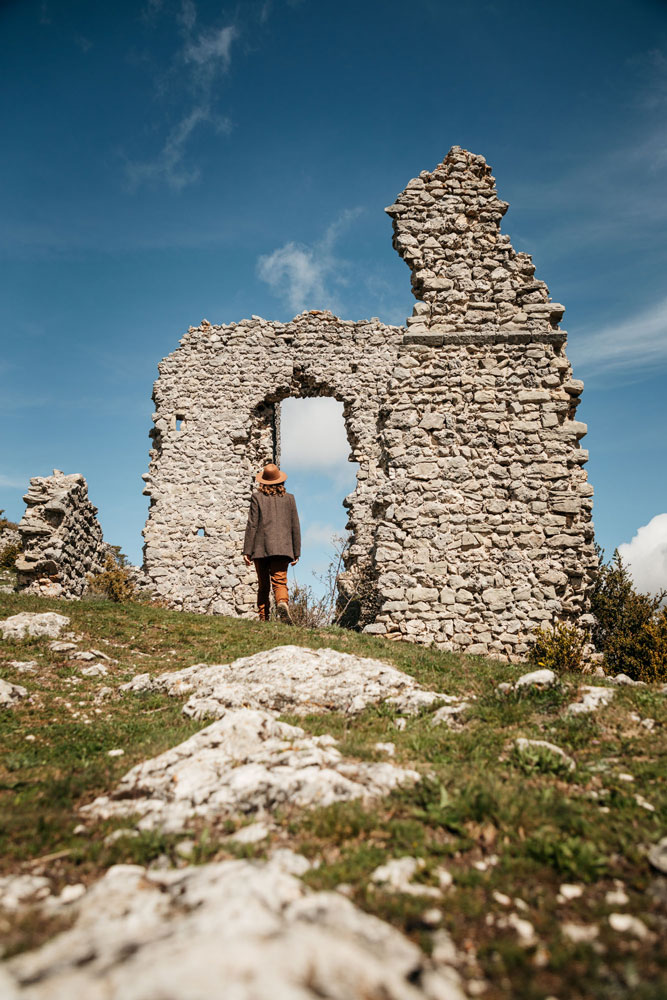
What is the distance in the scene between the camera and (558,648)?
670 cm

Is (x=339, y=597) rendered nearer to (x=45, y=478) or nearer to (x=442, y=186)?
(x=45, y=478)

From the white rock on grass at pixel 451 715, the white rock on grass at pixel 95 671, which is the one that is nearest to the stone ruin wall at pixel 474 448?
the white rock on grass at pixel 451 715

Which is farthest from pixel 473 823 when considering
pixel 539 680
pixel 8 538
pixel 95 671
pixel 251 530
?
pixel 8 538

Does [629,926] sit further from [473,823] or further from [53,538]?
[53,538]

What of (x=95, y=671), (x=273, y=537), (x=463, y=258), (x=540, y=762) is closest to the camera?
(x=540, y=762)

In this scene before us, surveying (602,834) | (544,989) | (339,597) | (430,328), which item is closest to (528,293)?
(430,328)

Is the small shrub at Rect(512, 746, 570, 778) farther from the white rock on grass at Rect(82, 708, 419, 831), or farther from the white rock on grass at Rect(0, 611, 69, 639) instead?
the white rock on grass at Rect(0, 611, 69, 639)

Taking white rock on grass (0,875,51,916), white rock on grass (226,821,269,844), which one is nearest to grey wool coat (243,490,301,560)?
white rock on grass (226,821,269,844)

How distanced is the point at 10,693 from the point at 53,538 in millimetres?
6929

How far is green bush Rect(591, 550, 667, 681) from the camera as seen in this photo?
752cm

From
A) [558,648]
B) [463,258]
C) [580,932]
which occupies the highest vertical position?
[463,258]

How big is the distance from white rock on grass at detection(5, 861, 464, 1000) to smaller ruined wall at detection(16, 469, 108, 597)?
10.0 meters

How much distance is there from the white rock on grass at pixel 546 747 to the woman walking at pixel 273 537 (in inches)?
219

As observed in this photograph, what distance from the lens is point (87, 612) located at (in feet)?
26.0
